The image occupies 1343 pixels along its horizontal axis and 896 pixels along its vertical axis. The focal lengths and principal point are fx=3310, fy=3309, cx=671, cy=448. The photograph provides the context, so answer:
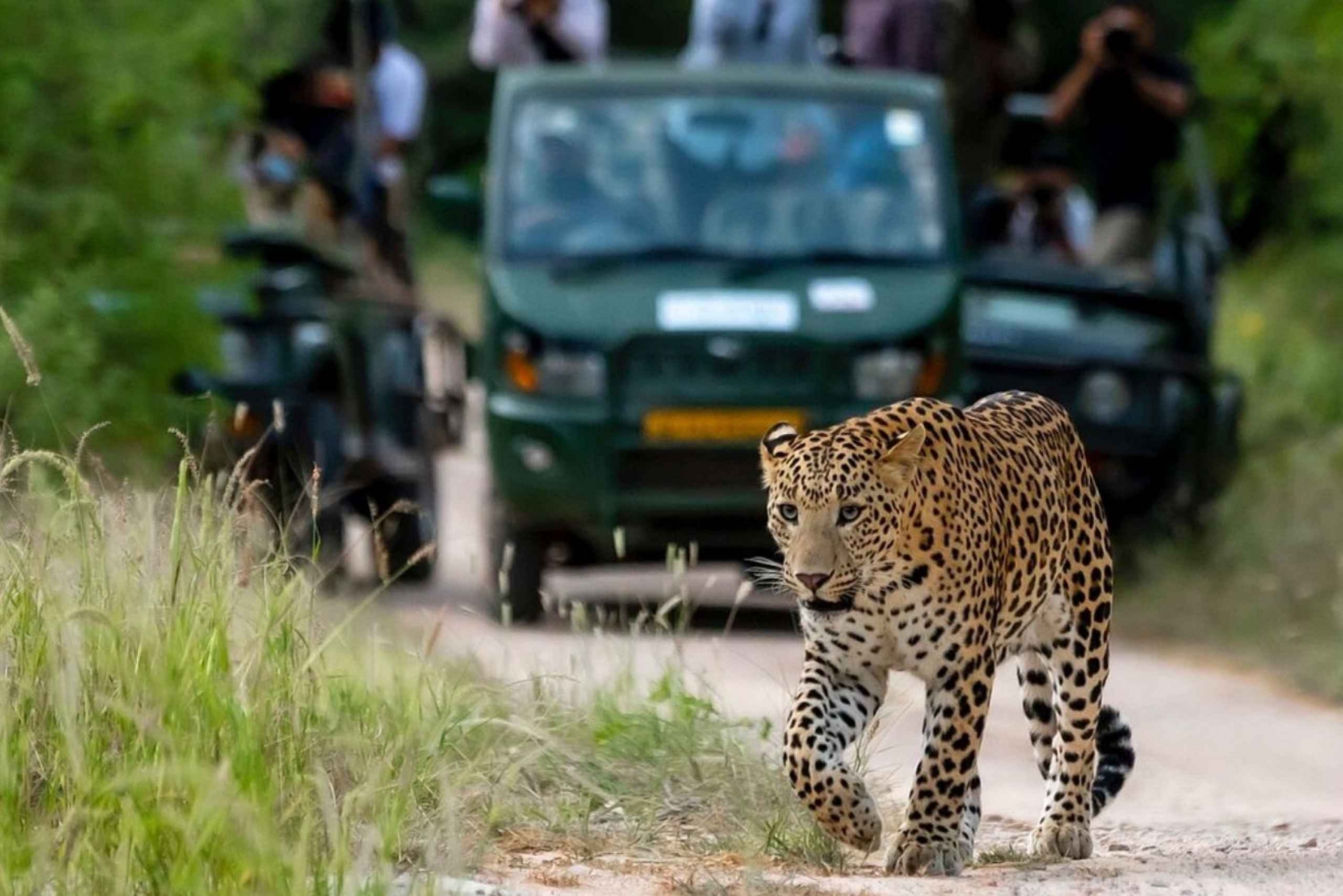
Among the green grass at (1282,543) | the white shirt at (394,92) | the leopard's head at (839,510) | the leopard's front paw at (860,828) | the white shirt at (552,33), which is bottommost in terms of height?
the green grass at (1282,543)

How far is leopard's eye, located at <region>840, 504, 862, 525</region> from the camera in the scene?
21.7 feet

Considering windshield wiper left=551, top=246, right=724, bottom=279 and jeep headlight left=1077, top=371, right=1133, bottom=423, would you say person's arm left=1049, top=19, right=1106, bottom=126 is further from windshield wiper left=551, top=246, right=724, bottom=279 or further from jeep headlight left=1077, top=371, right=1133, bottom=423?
windshield wiper left=551, top=246, right=724, bottom=279

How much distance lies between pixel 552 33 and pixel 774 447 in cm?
794

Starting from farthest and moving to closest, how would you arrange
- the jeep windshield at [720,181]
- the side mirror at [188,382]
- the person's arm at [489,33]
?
the person's arm at [489,33] → the jeep windshield at [720,181] → the side mirror at [188,382]

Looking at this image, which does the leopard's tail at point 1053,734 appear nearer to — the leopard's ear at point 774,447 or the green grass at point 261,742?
the green grass at point 261,742

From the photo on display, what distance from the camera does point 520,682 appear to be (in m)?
7.43

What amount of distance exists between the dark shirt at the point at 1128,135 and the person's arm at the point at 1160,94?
22mm

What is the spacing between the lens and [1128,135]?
15844mm

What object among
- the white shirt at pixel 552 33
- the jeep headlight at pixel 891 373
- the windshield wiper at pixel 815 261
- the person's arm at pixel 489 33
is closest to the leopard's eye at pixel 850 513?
the jeep headlight at pixel 891 373

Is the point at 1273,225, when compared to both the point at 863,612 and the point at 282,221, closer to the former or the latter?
the point at 282,221

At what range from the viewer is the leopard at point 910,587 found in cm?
661

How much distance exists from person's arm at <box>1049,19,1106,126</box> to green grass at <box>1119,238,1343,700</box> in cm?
143

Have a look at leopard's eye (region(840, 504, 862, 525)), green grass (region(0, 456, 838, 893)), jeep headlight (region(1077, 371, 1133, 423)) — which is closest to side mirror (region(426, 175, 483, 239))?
jeep headlight (region(1077, 371, 1133, 423))

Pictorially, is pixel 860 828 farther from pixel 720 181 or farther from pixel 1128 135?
pixel 1128 135
